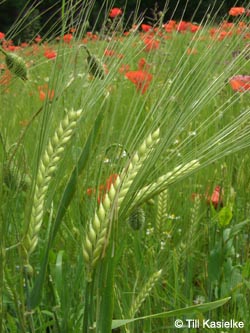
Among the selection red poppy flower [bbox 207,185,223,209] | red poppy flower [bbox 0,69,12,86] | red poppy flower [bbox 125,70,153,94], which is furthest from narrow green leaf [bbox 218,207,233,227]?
red poppy flower [bbox 0,69,12,86]

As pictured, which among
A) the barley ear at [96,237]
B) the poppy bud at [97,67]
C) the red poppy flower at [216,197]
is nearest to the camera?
the barley ear at [96,237]

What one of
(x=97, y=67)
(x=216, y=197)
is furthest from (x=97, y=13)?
(x=97, y=67)

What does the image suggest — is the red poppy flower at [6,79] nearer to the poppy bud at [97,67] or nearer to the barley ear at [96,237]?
the poppy bud at [97,67]

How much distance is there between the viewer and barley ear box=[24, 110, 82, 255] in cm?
47

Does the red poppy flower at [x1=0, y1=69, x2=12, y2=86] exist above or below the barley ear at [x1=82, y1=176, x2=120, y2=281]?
above

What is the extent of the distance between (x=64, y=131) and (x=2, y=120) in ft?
0.32

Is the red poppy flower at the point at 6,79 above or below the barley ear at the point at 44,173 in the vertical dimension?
above

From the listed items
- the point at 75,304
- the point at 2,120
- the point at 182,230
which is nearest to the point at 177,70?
the point at 2,120

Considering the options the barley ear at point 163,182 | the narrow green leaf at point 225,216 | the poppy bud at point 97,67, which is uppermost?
the poppy bud at point 97,67

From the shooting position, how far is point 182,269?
852 mm

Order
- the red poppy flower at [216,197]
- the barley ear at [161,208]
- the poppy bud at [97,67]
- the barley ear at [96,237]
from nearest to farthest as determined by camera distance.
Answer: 1. the barley ear at [96,237]
2. the poppy bud at [97,67]
3. the barley ear at [161,208]
4. the red poppy flower at [216,197]

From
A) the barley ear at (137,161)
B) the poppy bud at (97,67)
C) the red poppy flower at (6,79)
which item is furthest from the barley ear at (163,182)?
the red poppy flower at (6,79)

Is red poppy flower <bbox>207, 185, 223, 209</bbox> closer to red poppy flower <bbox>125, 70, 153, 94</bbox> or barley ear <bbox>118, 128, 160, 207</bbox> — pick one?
red poppy flower <bbox>125, 70, 153, 94</bbox>

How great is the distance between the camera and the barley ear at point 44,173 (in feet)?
1.56
